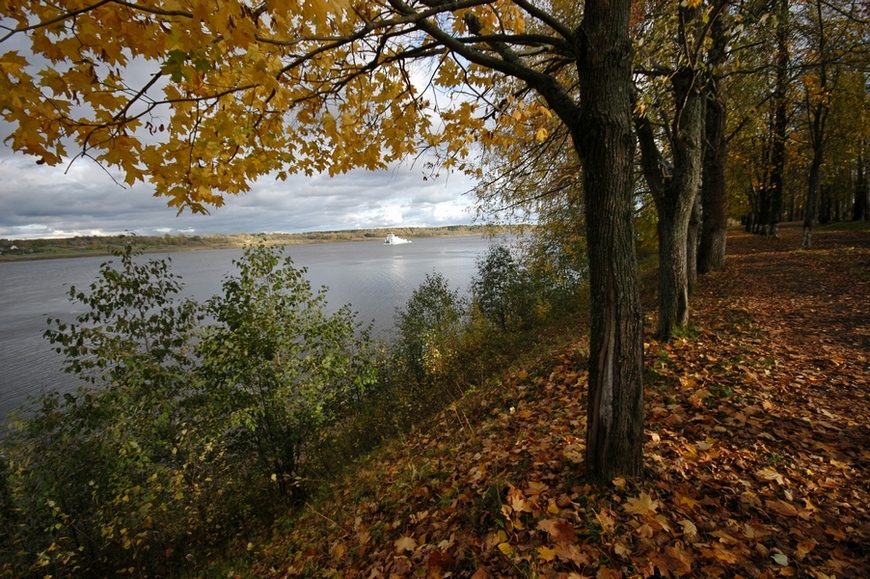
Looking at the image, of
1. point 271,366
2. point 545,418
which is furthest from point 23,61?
point 271,366

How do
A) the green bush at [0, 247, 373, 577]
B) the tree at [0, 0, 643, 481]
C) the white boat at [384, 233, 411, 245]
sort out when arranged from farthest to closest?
1. the white boat at [384, 233, 411, 245]
2. the green bush at [0, 247, 373, 577]
3. the tree at [0, 0, 643, 481]

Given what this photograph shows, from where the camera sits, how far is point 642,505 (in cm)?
258

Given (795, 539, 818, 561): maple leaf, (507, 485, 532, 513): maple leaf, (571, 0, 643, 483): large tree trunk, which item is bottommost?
(507, 485, 532, 513): maple leaf

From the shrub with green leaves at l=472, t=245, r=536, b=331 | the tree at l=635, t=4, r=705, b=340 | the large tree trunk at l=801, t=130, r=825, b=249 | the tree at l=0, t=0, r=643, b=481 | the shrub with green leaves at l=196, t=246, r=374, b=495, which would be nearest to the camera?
the tree at l=0, t=0, r=643, b=481

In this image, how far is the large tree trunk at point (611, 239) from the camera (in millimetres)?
2406

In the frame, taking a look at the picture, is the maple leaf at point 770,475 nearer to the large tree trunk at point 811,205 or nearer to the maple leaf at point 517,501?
the maple leaf at point 517,501

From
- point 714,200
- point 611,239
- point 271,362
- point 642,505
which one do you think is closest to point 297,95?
point 611,239

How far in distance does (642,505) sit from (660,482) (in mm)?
426

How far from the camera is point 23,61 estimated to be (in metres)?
1.90

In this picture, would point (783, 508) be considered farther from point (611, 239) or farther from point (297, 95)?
point (297, 95)

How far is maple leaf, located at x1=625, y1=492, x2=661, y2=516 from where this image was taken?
8.38ft

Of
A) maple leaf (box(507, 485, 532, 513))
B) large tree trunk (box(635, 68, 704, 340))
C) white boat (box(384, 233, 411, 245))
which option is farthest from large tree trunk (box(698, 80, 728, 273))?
white boat (box(384, 233, 411, 245))

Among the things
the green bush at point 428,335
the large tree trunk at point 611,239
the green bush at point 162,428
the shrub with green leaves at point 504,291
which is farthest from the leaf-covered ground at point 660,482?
the shrub with green leaves at point 504,291

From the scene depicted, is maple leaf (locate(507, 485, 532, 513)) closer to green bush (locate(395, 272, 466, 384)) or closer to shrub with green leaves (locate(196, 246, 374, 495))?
shrub with green leaves (locate(196, 246, 374, 495))
